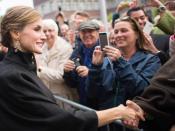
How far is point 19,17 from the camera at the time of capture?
3.29m

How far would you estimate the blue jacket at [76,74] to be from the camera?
5.20m

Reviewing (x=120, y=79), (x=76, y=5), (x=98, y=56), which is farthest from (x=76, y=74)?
(x=76, y=5)

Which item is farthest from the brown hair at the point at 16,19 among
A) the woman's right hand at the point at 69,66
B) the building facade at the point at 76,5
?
the building facade at the point at 76,5

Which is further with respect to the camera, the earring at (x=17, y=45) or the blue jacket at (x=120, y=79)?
the blue jacket at (x=120, y=79)

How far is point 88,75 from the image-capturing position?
4625 mm

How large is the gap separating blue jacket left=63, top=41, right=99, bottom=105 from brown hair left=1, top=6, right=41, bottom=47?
1.87 m

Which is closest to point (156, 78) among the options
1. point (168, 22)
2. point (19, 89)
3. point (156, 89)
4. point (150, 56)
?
point (156, 89)

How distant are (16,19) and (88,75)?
1.51 meters

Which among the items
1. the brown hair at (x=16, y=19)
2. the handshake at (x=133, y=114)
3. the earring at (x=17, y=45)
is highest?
the brown hair at (x=16, y=19)

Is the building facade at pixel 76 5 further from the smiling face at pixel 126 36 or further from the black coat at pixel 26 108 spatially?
the black coat at pixel 26 108

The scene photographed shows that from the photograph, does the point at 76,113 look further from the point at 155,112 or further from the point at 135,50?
the point at 135,50

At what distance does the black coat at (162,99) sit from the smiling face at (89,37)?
233 centimetres

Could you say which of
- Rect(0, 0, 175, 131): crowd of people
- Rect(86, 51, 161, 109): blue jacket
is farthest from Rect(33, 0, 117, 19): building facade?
Rect(86, 51, 161, 109): blue jacket

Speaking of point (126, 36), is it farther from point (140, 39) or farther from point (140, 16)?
point (140, 16)
